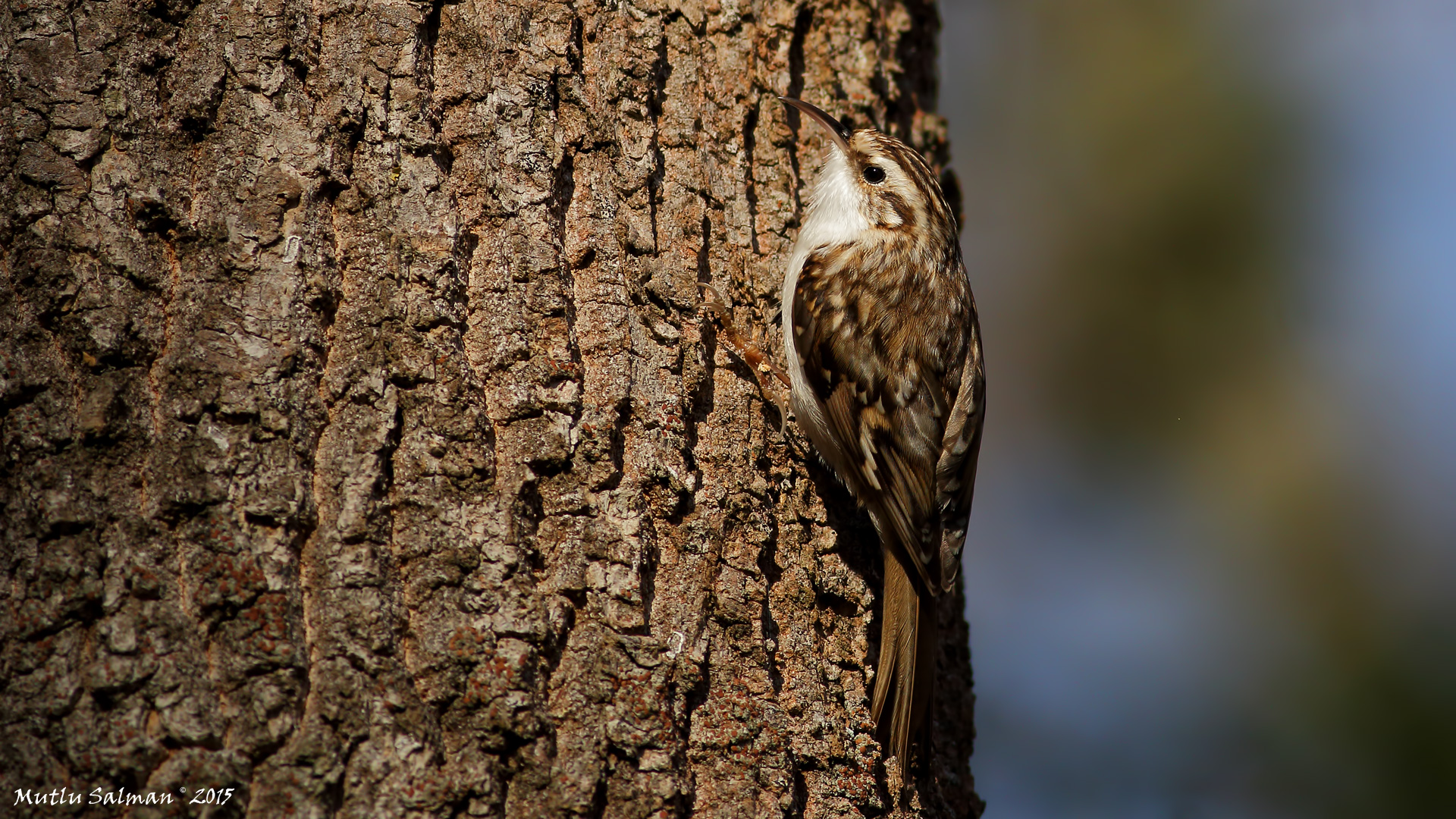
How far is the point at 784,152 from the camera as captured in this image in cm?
236

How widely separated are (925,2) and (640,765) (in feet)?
7.83

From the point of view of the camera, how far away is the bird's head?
2494 millimetres

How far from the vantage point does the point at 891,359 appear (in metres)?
2.55

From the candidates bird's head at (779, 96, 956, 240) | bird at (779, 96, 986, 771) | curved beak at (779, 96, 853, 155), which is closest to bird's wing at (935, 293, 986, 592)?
bird at (779, 96, 986, 771)

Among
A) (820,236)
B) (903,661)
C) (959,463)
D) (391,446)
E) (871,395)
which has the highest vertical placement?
(820,236)

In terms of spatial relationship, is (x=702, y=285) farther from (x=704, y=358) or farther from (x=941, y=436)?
(x=941, y=436)

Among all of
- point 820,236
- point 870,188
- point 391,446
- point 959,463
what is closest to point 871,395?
point 959,463

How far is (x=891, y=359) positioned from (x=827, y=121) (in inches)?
23.5

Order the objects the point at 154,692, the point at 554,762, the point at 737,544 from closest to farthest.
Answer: the point at 154,692 → the point at 554,762 → the point at 737,544

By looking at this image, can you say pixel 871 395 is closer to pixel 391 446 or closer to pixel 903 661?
pixel 903 661

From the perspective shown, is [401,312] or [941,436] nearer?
[401,312]

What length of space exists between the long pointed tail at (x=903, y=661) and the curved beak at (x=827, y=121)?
101 cm

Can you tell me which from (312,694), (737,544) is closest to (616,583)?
(737,544)

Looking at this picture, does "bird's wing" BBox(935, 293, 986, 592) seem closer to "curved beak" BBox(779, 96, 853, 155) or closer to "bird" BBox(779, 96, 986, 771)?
"bird" BBox(779, 96, 986, 771)
